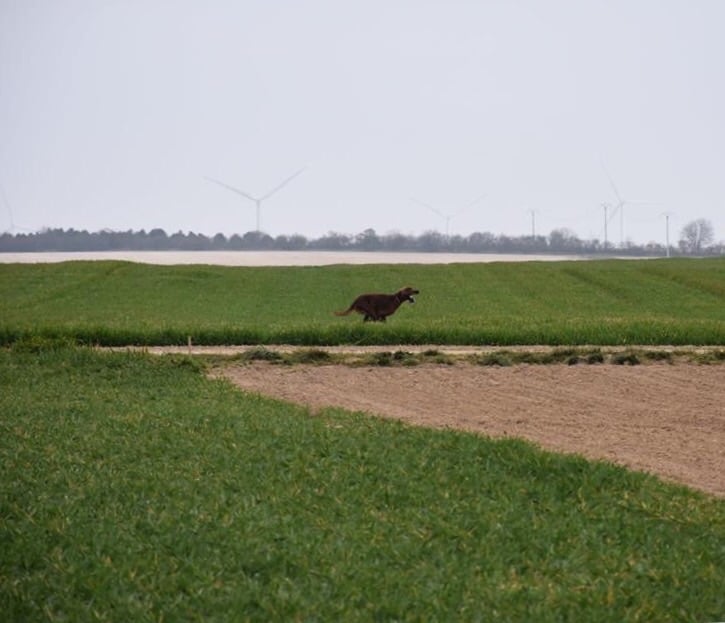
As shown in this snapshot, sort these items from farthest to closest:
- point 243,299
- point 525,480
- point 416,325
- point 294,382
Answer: point 243,299, point 416,325, point 294,382, point 525,480

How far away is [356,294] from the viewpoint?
144 feet

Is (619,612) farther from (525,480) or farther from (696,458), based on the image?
(696,458)

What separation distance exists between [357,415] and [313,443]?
2185 mm

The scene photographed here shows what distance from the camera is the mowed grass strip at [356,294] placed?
2472cm

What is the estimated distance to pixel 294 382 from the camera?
60.5 ft

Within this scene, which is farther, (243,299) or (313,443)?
(243,299)

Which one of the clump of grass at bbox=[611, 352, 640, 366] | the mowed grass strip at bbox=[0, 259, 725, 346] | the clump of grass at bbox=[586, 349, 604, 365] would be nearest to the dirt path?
the clump of grass at bbox=[611, 352, 640, 366]

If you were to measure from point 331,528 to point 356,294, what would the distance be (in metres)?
34.9

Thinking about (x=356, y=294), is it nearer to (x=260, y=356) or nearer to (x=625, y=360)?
(x=260, y=356)

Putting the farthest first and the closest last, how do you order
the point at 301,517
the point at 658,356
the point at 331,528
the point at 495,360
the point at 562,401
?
the point at 658,356 < the point at 495,360 < the point at 562,401 < the point at 301,517 < the point at 331,528

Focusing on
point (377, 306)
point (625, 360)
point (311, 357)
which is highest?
point (377, 306)

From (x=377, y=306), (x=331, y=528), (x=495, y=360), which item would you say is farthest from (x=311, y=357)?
(x=331, y=528)

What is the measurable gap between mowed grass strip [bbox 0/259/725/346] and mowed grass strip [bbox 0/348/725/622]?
37.0 ft

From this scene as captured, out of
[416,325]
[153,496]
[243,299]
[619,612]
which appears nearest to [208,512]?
[153,496]
